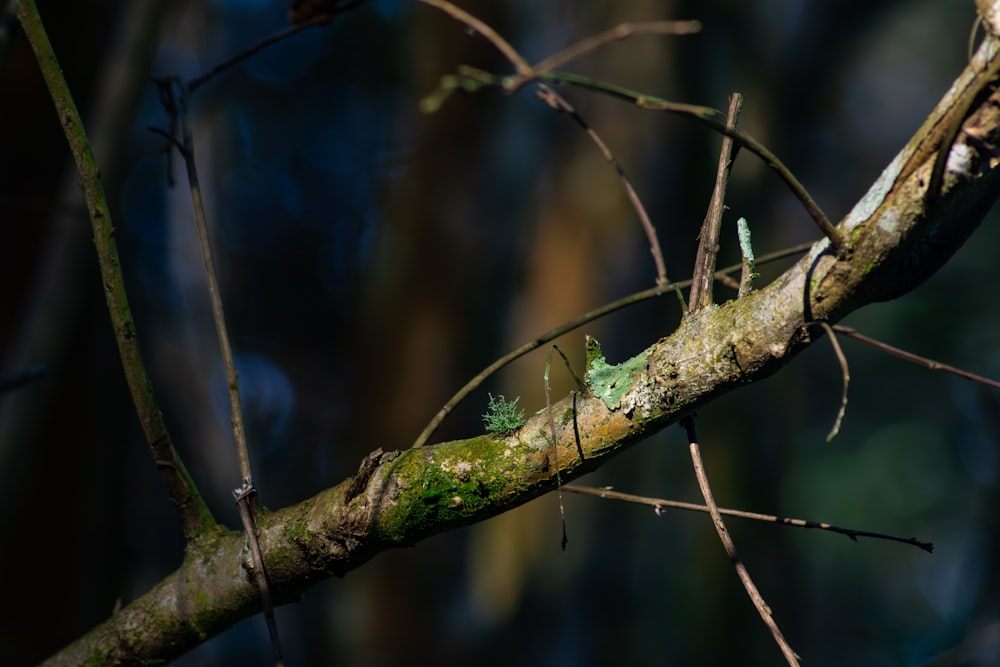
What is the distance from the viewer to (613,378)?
2.08 feet

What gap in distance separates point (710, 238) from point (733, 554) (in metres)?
0.26

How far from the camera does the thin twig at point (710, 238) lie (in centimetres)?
64

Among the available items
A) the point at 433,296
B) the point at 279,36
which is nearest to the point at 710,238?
the point at 279,36

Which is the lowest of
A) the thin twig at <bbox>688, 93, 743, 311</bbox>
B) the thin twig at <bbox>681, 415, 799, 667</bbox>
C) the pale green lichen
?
the thin twig at <bbox>681, 415, 799, 667</bbox>

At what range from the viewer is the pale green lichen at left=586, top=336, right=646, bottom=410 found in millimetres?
624

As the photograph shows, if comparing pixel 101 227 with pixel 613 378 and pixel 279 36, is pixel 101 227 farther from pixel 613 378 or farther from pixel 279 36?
pixel 613 378

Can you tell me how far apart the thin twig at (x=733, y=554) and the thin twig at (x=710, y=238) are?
10cm

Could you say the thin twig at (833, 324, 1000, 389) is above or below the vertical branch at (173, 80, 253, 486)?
below

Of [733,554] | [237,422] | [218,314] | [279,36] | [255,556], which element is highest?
[279,36]

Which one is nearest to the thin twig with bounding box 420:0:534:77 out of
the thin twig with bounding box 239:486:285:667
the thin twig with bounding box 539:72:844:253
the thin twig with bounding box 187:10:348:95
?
the thin twig with bounding box 539:72:844:253

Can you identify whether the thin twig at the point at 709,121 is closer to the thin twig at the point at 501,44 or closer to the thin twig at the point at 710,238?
the thin twig at the point at 501,44

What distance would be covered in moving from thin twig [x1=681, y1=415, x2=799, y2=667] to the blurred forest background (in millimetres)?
588

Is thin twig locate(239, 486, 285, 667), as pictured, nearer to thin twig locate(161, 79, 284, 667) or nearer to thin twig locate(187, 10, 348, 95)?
thin twig locate(161, 79, 284, 667)

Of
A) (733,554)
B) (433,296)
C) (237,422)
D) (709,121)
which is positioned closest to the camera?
(709,121)
